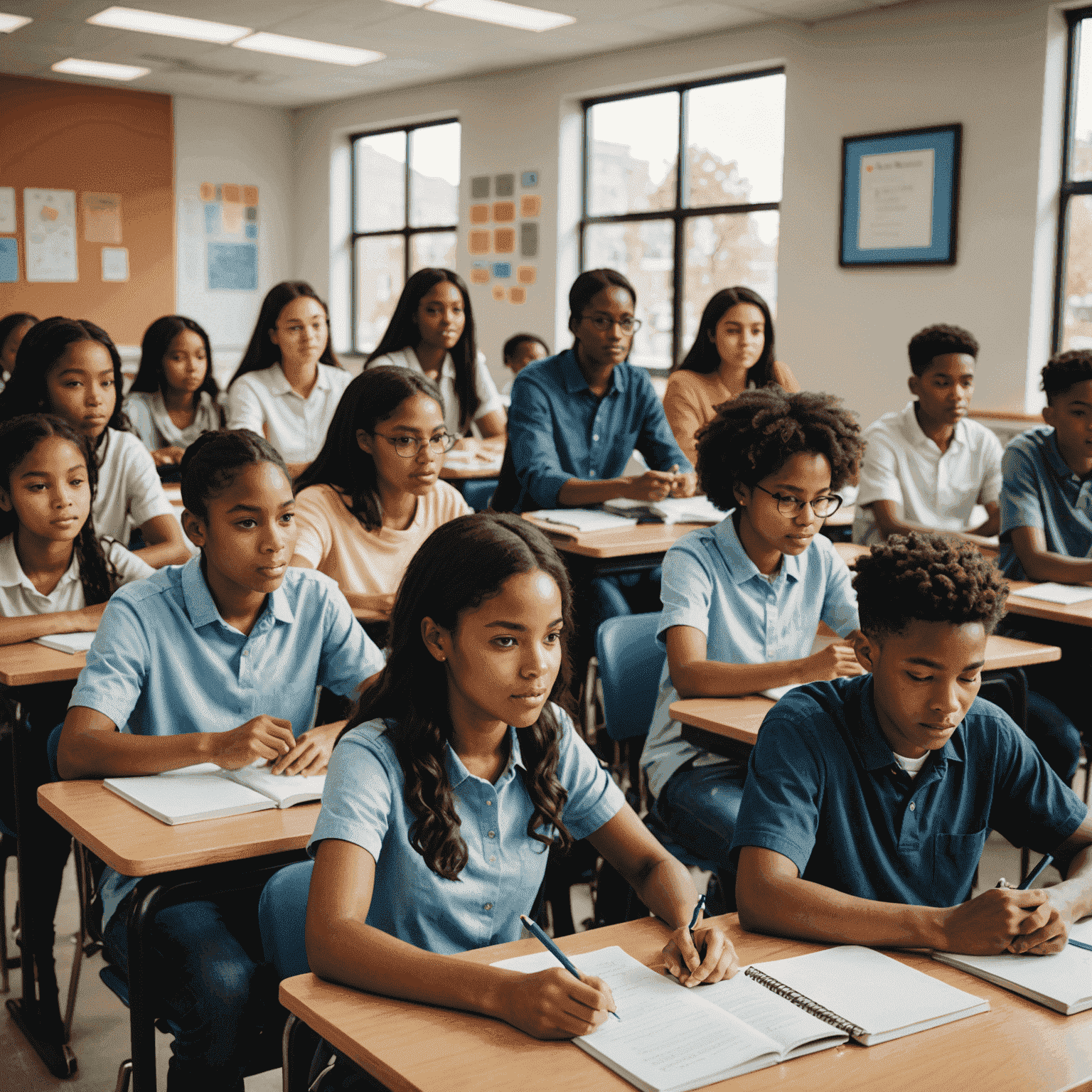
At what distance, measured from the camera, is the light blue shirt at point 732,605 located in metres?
2.15

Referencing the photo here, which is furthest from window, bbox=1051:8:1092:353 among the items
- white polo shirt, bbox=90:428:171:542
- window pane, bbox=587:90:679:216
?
white polo shirt, bbox=90:428:171:542

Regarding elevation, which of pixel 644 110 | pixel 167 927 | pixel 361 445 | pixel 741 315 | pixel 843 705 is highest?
pixel 644 110

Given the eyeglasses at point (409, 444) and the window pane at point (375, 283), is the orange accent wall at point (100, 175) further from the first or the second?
the eyeglasses at point (409, 444)

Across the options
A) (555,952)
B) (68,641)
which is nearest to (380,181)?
(68,641)

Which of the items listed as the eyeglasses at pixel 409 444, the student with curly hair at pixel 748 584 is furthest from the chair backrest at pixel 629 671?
the eyeglasses at pixel 409 444

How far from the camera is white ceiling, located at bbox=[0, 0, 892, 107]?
241 inches

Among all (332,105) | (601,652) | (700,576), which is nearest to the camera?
(700,576)

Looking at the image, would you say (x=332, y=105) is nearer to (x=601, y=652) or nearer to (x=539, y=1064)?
(x=601, y=652)

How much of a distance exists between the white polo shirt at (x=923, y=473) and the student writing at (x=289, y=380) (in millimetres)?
1895

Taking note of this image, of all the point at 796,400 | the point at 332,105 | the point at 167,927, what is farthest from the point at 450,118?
the point at 167,927

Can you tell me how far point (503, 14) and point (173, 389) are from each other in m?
2.93

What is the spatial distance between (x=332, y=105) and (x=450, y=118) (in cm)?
136

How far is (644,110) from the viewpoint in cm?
722

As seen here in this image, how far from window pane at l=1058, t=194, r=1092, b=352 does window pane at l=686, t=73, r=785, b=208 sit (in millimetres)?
1575
